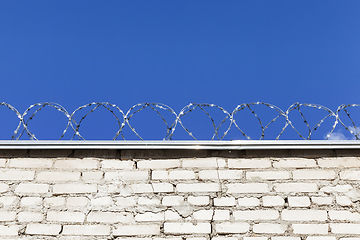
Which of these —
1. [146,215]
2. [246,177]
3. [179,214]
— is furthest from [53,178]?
[246,177]

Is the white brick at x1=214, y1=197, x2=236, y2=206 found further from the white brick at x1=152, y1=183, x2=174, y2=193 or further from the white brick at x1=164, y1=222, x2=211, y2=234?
the white brick at x1=152, y1=183, x2=174, y2=193

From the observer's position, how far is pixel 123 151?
9.95 feet

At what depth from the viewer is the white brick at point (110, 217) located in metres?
2.76

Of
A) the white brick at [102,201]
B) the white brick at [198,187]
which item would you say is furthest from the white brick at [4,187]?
the white brick at [198,187]

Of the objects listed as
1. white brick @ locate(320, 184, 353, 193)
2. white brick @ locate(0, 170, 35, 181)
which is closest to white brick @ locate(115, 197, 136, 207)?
white brick @ locate(0, 170, 35, 181)

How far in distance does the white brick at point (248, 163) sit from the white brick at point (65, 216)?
4.99ft

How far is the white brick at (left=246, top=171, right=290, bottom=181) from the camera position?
9.61 feet

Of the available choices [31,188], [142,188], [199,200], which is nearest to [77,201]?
[31,188]

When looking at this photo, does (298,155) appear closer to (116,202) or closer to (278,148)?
(278,148)

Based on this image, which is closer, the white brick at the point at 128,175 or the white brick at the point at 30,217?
the white brick at the point at 30,217

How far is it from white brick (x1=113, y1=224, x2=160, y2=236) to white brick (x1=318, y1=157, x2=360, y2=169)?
5.80ft

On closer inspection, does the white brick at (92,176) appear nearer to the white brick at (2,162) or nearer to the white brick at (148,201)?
the white brick at (148,201)

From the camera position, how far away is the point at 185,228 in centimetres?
272

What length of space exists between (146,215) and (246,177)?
1.03 metres
